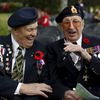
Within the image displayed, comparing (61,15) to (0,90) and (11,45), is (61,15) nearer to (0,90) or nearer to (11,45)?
(11,45)

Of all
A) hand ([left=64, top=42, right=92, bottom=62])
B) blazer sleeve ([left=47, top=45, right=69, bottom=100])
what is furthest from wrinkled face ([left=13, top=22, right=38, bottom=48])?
hand ([left=64, top=42, right=92, bottom=62])

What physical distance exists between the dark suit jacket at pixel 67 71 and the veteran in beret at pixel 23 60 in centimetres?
8

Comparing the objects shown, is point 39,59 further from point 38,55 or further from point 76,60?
point 76,60

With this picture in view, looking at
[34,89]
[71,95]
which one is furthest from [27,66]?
[71,95]

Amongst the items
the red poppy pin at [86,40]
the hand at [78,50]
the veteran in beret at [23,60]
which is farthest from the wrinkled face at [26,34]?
the red poppy pin at [86,40]

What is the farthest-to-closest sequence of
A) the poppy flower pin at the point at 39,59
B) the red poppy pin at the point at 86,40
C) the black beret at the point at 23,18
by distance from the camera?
the red poppy pin at the point at 86,40 < the poppy flower pin at the point at 39,59 < the black beret at the point at 23,18

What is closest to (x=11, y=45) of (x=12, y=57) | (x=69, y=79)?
(x=12, y=57)

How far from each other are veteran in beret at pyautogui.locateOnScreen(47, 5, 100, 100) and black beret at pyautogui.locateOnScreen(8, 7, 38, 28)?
0.32 metres

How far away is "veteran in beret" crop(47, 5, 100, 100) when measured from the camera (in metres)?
4.25

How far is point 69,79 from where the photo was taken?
4.41m

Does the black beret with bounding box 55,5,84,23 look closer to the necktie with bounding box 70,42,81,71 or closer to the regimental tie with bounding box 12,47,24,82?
the necktie with bounding box 70,42,81,71

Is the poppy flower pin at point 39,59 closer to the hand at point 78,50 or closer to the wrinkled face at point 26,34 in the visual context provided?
the wrinkled face at point 26,34

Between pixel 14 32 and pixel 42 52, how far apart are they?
0.35m

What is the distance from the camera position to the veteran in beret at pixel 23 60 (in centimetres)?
416
